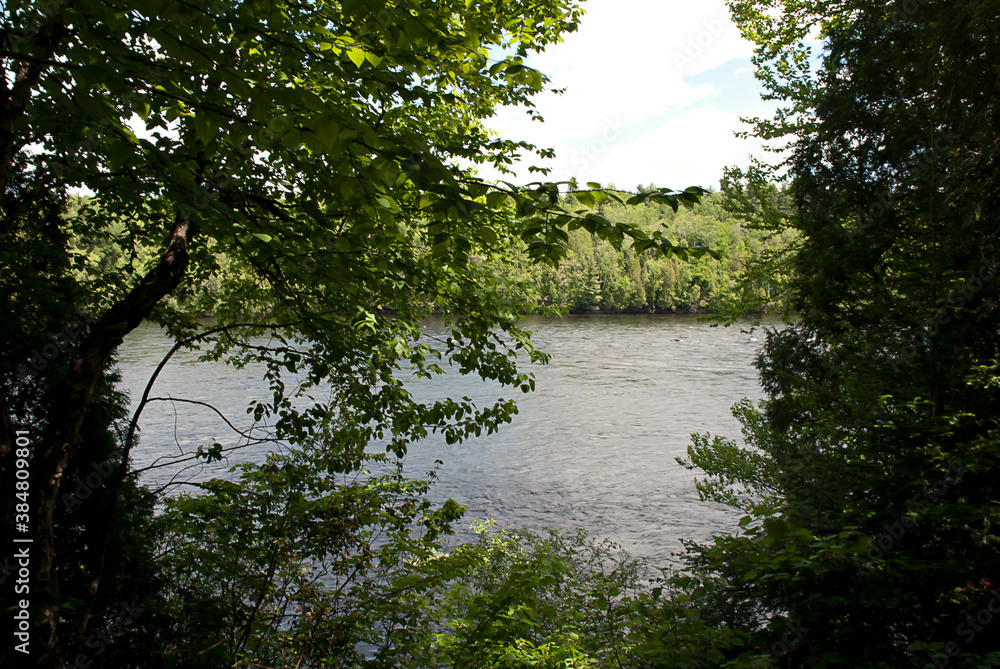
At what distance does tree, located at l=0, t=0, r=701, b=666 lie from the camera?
2182 mm

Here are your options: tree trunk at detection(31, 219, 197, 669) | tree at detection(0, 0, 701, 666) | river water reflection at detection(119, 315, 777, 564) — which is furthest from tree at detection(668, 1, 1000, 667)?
tree trunk at detection(31, 219, 197, 669)

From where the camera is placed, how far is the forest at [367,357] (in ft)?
9.33

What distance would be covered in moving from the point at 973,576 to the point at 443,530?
4.47 metres

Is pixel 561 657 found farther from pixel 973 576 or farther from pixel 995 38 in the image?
pixel 995 38

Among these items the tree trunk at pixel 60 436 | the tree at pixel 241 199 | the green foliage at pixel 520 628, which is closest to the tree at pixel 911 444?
the green foliage at pixel 520 628

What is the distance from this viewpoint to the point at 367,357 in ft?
15.7

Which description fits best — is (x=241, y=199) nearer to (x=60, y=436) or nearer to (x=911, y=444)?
(x=60, y=436)

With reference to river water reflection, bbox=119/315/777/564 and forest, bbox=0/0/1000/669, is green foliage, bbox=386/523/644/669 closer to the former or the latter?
forest, bbox=0/0/1000/669

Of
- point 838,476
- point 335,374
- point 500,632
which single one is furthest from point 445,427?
point 838,476

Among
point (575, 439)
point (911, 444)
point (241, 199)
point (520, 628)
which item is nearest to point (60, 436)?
point (241, 199)


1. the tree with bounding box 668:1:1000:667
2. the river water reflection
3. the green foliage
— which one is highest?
the tree with bounding box 668:1:1000:667

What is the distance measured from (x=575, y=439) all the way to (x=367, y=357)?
15.1m

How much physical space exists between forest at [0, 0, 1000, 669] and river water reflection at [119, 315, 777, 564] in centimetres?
126

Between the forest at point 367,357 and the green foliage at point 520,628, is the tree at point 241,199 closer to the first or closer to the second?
the forest at point 367,357
